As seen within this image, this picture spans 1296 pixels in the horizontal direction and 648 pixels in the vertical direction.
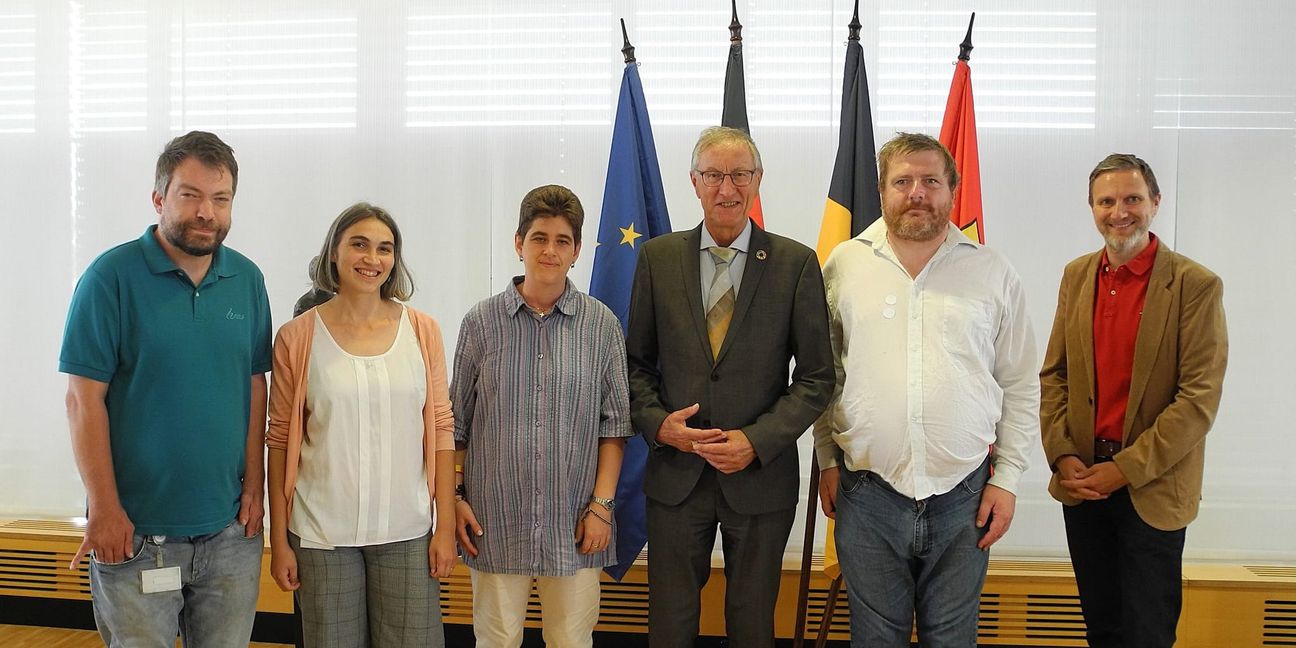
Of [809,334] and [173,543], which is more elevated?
[809,334]

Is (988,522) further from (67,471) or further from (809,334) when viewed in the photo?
(67,471)

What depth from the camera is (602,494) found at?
2.25 meters

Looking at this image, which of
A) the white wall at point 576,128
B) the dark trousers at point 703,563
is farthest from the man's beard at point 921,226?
the white wall at point 576,128

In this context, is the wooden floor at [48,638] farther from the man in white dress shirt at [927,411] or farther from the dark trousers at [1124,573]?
the dark trousers at [1124,573]

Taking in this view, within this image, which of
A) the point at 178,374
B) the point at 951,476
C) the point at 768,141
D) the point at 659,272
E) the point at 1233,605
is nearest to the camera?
the point at 178,374

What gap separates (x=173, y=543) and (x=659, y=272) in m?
1.36

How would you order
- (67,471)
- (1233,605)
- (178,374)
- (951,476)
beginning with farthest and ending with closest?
(67,471)
(1233,605)
(951,476)
(178,374)

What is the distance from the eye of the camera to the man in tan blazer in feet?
7.52

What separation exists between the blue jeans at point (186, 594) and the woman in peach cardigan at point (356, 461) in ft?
0.30

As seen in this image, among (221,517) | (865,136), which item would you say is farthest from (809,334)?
(221,517)

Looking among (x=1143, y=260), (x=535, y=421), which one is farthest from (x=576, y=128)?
(x=1143, y=260)

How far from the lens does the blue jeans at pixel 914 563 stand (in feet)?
6.81

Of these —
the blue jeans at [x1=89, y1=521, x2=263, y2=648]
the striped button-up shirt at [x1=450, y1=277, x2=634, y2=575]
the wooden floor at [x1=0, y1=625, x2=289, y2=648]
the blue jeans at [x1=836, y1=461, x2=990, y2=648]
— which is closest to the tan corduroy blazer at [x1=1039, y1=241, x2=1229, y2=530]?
the blue jeans at [x1=836, y1=461, x2=990, y2=648]

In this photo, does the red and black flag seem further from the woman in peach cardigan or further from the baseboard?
the woman in peach cardigan
